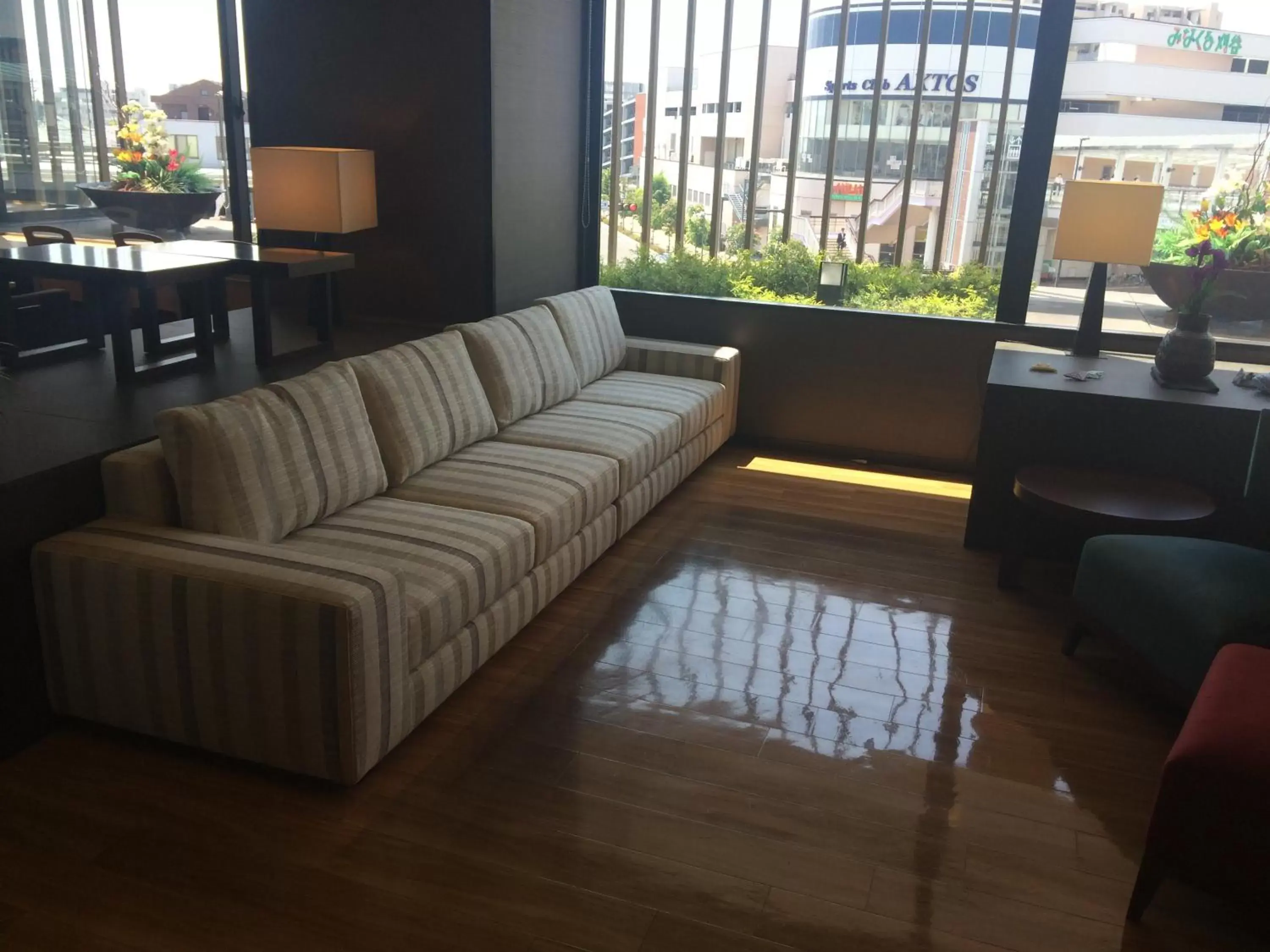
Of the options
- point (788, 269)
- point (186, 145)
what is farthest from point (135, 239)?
point (788, 269)

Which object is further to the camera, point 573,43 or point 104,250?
point 573,43

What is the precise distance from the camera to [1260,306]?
4316 mm

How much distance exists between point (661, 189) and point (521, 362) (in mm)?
1796

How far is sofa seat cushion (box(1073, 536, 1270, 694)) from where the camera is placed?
2488 millimetres

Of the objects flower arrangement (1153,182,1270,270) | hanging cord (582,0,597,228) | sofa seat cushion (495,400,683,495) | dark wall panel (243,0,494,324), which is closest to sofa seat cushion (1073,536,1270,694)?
sofa seat cushion (495,400,683,495)

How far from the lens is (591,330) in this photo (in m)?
4.52

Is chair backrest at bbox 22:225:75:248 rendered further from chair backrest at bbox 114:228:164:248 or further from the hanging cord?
the hanging cord

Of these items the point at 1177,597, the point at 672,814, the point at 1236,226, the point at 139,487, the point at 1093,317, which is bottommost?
the point at 672,814

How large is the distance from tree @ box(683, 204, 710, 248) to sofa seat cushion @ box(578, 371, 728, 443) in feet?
2.83

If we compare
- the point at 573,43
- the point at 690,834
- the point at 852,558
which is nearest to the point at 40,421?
the point at 690,834

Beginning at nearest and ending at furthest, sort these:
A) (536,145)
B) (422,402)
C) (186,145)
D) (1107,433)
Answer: (422,402)
(1107,433)
(186,145)
(536,145)

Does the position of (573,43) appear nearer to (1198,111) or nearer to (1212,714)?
(1198,111)

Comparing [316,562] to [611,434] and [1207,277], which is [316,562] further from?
[1207,277]

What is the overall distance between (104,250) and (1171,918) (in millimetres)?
3577
